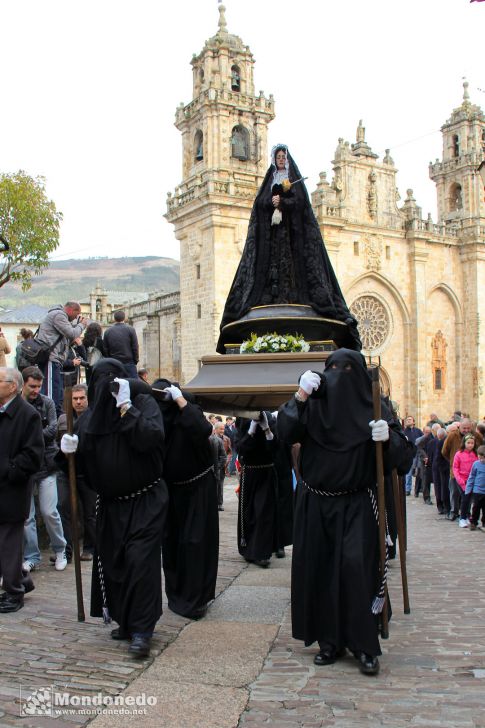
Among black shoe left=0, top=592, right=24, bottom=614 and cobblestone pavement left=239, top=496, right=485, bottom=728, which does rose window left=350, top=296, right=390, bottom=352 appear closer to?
cobblestone pavement left=239, top=496, right=485, bottom=728

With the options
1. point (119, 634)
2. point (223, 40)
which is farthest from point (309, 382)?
point (223, 40)

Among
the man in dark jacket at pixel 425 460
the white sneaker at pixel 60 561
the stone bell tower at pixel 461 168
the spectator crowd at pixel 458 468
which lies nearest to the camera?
A: the white sneaker at pixel 60 561

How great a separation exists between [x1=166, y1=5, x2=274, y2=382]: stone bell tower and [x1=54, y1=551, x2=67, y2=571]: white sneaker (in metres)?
23.5

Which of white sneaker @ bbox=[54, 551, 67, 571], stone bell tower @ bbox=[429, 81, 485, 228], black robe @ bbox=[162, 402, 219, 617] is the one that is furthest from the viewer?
stone bell tower @ bbox=[429, 81, 485, 228]

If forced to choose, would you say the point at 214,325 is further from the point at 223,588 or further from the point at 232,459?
the point at 223,588

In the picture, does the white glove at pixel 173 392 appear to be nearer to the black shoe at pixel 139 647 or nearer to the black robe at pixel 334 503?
the black robe at pixel 334 503

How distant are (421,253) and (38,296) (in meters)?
97.8

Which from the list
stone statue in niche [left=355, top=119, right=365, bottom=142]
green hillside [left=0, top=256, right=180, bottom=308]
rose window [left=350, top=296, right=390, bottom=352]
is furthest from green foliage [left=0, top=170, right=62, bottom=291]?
green hillside [left=0, top=256, right=180, bottom=308]

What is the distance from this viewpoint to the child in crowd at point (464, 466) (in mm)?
12086

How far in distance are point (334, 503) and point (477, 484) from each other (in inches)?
276

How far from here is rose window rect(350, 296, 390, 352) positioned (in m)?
37.6

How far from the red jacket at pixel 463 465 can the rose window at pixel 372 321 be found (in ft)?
83.5

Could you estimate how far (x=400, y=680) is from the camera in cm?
461

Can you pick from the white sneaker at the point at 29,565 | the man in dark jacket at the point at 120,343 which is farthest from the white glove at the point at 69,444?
the man in dark jacket at the point at 120,343
